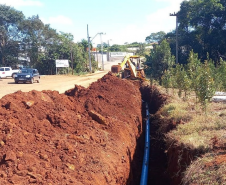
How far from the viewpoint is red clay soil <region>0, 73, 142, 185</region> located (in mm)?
5312

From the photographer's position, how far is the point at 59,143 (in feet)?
20.8

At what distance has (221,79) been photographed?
15.0 meters

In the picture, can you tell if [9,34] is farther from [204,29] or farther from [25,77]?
[204,29]

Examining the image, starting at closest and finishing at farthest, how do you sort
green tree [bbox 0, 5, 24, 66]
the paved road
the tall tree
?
the paved road < the tall tree < green tree [bbox 0, 5, 24, 66]

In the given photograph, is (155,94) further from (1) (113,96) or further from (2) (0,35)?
(2) (0,35)

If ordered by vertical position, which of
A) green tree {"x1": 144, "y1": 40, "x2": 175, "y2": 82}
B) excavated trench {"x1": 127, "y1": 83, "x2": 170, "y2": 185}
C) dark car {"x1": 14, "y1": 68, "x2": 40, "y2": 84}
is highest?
green tree {"x1": 144, "y1": 40, "x2": 175, "y2": 82}

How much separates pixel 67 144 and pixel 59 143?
18 centimetres

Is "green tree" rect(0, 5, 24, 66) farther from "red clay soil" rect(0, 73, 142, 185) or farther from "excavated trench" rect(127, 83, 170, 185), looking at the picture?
"red clay soil" rect(0, 73, 142, 185)

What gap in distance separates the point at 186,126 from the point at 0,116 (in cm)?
564

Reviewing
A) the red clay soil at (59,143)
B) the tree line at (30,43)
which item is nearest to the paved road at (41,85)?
the tree line at (30,43)

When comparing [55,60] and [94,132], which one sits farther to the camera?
[55,60]

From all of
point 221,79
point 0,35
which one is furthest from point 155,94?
point 0,35

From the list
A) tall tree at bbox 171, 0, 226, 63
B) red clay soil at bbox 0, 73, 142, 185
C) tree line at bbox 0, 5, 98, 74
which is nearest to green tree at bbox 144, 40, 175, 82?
tall tree at bbox 171, 0, 226, 63

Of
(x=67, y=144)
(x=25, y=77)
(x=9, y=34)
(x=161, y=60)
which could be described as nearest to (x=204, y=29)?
(x=161, y=60)
